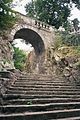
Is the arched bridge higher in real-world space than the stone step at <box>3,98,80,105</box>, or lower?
higher

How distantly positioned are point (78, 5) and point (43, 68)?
759 centimetres

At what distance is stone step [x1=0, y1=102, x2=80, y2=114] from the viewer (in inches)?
256

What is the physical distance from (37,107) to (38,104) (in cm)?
40

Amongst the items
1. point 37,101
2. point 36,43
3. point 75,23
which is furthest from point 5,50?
point 75,23

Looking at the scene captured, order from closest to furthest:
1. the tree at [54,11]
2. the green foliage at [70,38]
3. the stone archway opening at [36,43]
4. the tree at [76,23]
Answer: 1. the green foliage at [70,38]
2. the stone archway opening at [36,43]
3. the tree at [76,23]
4. the tree at [54,11]

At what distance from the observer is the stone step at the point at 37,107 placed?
21.4 ft

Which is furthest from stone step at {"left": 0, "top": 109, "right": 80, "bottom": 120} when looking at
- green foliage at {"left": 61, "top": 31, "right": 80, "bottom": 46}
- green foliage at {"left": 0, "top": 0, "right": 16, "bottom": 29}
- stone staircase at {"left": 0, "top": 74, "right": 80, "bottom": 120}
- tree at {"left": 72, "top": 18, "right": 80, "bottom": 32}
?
tree at {"left": 72, "top": 18, "right": 80, "bottom": 32}

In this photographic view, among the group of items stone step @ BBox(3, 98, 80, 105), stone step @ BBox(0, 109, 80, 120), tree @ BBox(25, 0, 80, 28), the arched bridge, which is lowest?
stone step @ BBox(0, 109, 80, 120)

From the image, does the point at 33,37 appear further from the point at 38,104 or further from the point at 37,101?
the point at 38,104

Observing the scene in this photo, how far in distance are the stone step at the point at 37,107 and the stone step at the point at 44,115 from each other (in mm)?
317

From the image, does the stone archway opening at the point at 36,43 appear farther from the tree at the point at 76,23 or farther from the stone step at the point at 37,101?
the stone step at the point at 37,101

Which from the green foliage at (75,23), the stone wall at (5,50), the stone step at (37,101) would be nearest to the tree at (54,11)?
the green foliage at (75,23)

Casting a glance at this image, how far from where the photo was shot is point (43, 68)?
67.1 ft

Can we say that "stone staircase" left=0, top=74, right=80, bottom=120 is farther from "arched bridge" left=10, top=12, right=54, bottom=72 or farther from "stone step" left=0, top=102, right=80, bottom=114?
"arched bridge" left=10, top=12, right=54, bottom=72
